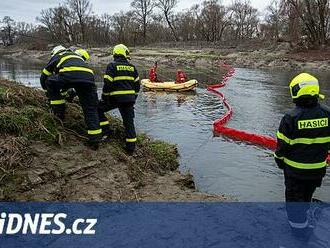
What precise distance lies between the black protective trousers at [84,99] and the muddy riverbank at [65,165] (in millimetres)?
244

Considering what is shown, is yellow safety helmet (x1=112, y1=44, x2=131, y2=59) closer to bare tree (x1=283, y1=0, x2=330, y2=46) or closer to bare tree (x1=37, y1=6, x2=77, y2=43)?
bare tree (x1=283, y1=0, x2=330, y2=46)

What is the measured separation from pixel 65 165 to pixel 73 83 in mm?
1433

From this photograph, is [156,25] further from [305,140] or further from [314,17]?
[305,140]

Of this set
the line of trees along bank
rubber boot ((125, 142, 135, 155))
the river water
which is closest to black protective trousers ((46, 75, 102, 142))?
rubber boot ((125, 142, 135, 155))

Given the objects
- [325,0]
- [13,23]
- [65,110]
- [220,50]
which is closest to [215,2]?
[220,50]

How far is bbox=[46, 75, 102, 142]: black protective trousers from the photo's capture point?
7.18m

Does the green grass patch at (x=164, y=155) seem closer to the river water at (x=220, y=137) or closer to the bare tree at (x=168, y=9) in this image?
the river water at (x=220, y=137)

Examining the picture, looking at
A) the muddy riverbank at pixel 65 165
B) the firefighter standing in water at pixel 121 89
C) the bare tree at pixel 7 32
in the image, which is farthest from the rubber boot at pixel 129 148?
the bare tree at pixel 7 32

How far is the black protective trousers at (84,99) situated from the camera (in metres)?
7.18

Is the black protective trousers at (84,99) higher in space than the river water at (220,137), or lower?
higher

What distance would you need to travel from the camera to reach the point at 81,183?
6250mm

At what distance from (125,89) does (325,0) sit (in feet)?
154

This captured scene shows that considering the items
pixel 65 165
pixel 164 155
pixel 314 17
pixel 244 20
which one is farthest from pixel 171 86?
pixel 244 20

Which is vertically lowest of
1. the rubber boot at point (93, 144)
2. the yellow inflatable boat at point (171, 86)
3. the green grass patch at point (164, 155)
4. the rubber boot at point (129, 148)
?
the yellow inflatable boat at point (171, 86)
